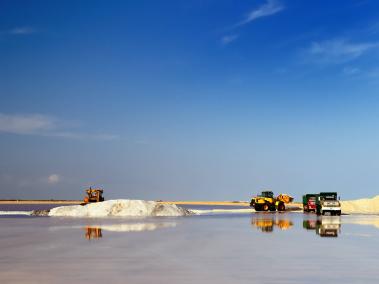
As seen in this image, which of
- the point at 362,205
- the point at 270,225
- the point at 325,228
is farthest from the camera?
the point at 362,205

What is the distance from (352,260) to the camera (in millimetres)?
17781

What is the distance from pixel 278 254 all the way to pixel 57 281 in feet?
30.5

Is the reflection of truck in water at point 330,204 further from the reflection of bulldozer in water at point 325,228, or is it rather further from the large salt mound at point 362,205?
the large salt mound at point 362,205

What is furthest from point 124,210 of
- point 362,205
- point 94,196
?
point 362,205

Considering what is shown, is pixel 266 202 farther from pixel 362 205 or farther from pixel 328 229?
pixel 328 229

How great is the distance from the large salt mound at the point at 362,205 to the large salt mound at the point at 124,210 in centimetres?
3631

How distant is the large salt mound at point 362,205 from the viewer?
8776 centimetres

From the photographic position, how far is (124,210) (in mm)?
64125

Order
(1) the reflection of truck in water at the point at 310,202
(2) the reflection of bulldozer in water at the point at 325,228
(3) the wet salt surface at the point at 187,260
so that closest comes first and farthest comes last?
(3) the wet salt surface at the point at 187,260 → (2) the reflection of bulldozer in water at the point at 325,228 → (1) the reflection of truck in water at the point at 310,202

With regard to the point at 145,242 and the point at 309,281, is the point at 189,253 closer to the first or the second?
the point at 145,242

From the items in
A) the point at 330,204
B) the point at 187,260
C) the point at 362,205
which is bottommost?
the point at 362,205

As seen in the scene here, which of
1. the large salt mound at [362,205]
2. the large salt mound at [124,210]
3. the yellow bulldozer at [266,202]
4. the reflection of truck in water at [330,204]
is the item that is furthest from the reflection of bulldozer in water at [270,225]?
the large salt mound at [362,205]

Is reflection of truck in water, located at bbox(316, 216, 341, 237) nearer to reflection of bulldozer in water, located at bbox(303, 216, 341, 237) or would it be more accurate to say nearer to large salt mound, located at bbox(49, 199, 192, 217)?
reflection of bulldozer in water, located at bbox(303, 216, 341, 237)

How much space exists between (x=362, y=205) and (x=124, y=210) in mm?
47893
